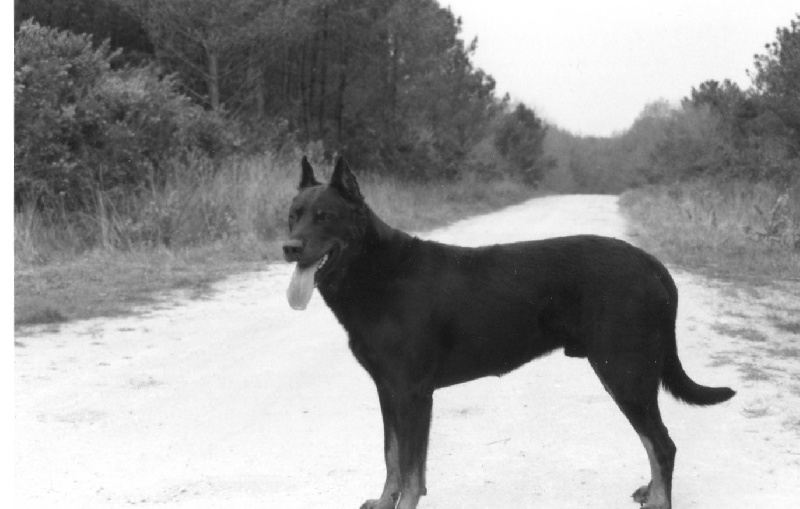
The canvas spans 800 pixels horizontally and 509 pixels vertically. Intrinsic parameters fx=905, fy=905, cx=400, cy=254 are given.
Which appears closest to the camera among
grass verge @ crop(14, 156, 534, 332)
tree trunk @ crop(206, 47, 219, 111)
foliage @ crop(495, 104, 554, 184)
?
grass verge @ crop(14, 156, 534, 332)

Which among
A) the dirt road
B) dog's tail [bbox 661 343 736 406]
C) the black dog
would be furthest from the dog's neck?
dog's tail [bbox 661 343 736 406]

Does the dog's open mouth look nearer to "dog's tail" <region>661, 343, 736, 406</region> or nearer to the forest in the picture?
"dog's tail" <region>661, 343, 736, 406</region>

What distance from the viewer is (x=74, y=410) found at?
555cm

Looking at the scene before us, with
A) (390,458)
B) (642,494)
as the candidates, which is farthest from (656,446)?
(390,458)

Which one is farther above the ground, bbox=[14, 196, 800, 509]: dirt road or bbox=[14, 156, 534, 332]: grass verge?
bbox=[14, 156, 534, 332]: grass verge

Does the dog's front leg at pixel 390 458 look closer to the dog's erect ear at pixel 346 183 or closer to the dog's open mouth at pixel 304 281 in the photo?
the dog's open mouth at pixel 304 281

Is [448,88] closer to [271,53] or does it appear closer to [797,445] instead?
[271,53]

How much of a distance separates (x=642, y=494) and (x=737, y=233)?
11.4 meters

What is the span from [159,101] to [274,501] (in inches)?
566

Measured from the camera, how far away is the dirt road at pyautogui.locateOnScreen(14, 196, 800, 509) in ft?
13.9

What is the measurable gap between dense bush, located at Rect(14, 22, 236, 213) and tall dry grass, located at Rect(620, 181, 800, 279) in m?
8.76

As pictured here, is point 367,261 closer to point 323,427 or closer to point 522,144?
point 323,427

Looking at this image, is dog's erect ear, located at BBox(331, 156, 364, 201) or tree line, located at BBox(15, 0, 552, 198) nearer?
dog's erect ear, located at BBox(331, 156, 364, 201)

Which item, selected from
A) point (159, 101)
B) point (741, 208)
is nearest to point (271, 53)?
point (159, 101)
